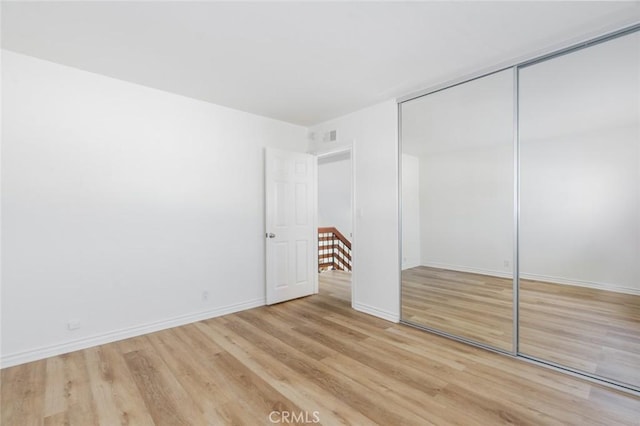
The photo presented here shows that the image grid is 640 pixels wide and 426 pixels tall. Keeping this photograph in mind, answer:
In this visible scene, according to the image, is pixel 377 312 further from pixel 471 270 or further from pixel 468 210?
pixel 468 210

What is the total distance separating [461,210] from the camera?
3.16 meters

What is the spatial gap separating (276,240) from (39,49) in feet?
9.54

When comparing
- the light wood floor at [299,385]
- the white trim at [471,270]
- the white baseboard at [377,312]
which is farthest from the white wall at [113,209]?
the white trim at [471,270]

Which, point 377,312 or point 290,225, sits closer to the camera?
point 377,312

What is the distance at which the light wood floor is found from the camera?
1826 mm

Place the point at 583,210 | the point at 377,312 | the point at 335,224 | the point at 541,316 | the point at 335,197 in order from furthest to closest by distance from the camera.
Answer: the point at 335,224, the point at 335,197, the point at 377,312, the point at 541,316, the point at 583,210

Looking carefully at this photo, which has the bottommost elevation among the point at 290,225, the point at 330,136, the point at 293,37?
the point at 290,225

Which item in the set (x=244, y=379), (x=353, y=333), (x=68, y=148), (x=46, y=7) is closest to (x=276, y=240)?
(x=353, y=333)

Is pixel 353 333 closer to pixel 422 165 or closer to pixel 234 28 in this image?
pixel 422 165

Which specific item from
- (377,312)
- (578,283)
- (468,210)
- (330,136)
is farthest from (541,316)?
(330,136)

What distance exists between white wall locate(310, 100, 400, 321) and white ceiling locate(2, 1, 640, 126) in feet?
2.09

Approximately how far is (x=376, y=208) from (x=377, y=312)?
1263 mm

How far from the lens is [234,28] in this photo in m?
2.13

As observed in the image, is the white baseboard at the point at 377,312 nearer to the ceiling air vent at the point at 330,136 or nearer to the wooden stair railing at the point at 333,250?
the ceiling air vent at the point at 330,136
